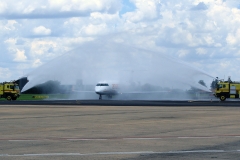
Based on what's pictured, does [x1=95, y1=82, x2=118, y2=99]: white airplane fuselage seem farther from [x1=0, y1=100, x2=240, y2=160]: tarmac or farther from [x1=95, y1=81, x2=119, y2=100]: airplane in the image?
[x1=0, y1=100, x2=240, y2=160]: tarmac

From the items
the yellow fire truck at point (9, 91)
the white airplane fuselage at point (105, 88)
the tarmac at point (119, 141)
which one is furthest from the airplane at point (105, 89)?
the tarmac at point (119, 141)

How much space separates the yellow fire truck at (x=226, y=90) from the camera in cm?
8631

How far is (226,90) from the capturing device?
86.5 metres

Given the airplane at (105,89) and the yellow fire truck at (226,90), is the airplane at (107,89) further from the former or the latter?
the yellow fire truck at (226,90)

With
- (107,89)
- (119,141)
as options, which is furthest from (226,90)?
(119,141)

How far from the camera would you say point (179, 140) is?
21844 millimetres

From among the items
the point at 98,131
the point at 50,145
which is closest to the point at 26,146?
the point at 50,145

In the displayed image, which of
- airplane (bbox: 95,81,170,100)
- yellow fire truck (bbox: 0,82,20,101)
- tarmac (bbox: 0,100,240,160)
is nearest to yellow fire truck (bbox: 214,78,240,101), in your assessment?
airplane (bbox: 95,81,170,100)

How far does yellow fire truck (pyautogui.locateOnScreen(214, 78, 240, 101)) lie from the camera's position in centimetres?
8631

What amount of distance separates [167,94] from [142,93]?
5.08m

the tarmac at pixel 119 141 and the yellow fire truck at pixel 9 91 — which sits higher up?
the yellow fire truck at pixel 9 91

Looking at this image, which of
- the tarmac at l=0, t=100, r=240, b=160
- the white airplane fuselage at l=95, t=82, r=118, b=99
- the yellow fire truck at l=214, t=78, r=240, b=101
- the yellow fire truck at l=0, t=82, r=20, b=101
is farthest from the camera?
the white airplane fuselage at l=95, t=82, r=118, b=99

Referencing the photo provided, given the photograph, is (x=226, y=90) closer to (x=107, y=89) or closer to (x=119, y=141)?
(x=107, y=89)

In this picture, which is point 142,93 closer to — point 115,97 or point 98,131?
point 115,97
